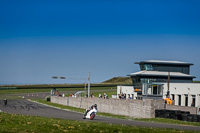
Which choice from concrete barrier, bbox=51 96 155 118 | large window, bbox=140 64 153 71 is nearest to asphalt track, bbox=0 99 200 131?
concrete barrier, bbox=51 96 155 118

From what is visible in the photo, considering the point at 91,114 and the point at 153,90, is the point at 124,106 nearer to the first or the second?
the point at 91,114

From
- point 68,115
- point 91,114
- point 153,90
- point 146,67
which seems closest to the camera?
point 91,114

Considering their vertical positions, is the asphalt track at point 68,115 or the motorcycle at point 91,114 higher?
the motorcycle at point 91,114

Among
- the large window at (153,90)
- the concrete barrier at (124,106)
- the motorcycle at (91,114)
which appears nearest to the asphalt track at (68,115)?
the motorcycle at (91,114)

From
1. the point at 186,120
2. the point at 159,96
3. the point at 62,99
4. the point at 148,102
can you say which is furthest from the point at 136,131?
the point at 62,99

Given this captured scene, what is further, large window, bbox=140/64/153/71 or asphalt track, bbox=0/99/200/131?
large window, bbox=140/64/153/71

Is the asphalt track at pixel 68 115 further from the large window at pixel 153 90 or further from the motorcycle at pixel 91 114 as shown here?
the large window at pixel 153 90

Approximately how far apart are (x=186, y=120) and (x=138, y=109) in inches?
404

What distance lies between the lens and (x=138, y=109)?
1501 inches

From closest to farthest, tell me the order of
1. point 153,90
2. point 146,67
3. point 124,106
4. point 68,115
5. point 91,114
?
point 91,114 → point 68,115 → point 124,106 → point 153,90 → point 146,67

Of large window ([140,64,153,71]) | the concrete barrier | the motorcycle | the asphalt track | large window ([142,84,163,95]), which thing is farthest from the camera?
large window ([140,64,153,71])

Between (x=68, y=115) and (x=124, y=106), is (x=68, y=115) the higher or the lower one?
the lower one

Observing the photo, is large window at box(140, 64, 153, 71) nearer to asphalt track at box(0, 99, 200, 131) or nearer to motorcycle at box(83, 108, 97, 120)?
asphalt track at box(0, 99, 200, 131)

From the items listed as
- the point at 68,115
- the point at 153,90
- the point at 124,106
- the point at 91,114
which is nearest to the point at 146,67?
the point at 153,90
